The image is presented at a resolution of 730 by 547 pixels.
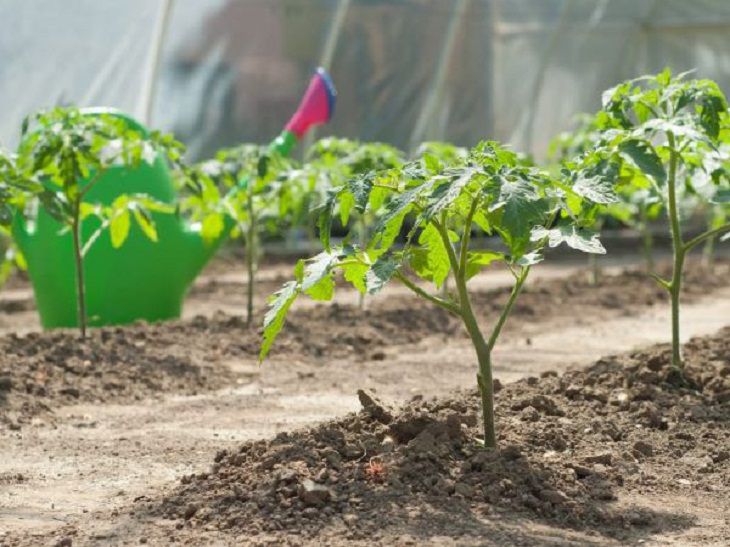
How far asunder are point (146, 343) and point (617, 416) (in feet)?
8.22

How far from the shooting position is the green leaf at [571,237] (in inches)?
118

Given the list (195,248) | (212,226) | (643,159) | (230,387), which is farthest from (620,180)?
(195,248)

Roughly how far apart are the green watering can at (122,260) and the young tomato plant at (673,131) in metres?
2.89

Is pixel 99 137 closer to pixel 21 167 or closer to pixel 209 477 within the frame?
pixel 21 167

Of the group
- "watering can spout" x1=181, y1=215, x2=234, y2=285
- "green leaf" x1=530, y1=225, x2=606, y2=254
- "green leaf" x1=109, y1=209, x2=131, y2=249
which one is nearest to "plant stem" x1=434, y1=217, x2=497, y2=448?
"green leaf" x1=530, y1=225, x2=606, y2=254

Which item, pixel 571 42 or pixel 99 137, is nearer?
pixel 99 137

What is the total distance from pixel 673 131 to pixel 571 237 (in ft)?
2.18

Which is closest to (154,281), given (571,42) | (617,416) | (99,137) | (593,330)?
(99,137)

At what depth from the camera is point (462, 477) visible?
122 inches

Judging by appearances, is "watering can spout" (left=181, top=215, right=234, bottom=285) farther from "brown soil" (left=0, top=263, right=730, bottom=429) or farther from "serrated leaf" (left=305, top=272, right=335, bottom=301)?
"serrated leaf" (left=305, top=272, right=335, bottom=301)

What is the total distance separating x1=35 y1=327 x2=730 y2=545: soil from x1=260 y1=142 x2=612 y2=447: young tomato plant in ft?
0.70

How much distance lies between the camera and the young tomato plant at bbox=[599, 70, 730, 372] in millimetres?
3592

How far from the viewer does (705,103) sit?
12.5 feet

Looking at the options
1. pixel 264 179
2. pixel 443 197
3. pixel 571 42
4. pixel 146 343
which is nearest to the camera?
pixel 443 197
